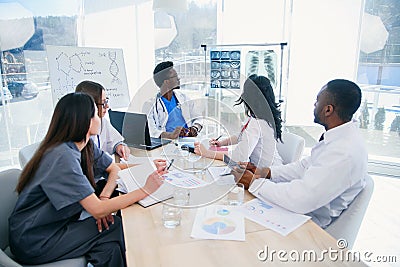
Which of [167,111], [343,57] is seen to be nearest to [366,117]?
[343,57]

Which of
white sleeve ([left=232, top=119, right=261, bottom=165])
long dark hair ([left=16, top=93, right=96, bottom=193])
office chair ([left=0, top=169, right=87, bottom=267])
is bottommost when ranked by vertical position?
office chair ([left=0, top=169, right=87, bottom=267])

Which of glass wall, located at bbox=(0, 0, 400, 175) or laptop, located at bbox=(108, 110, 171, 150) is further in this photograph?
glass wall, located at bbox=(0, 0, 400, 175)

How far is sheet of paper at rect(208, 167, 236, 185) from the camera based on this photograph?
139 cm

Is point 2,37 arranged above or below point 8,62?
above

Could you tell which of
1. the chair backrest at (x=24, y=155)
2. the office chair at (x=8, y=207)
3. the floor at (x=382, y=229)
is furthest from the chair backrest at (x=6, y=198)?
the floor at (x=382, y=229)

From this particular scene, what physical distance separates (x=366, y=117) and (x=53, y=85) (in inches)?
148

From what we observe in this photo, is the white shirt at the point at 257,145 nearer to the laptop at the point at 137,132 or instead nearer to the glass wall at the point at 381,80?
the laptop at the point at 137,132

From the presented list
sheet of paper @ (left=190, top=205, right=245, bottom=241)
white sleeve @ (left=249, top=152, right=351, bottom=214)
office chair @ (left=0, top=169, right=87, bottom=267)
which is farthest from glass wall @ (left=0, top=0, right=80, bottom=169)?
white sleeve @ (left=249, top=152, right=351, bottom=214)

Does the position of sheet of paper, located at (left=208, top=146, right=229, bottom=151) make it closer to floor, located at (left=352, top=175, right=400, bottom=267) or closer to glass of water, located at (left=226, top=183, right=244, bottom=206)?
glass of water, located at (left=226, top=183, right=244, bottom=206)

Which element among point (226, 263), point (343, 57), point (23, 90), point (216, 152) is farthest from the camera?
point (343, 57)

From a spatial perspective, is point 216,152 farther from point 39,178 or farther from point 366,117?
point 366,117

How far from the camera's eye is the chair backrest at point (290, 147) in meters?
1.88

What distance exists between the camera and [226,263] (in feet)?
2.83

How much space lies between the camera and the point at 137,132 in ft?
6.59
